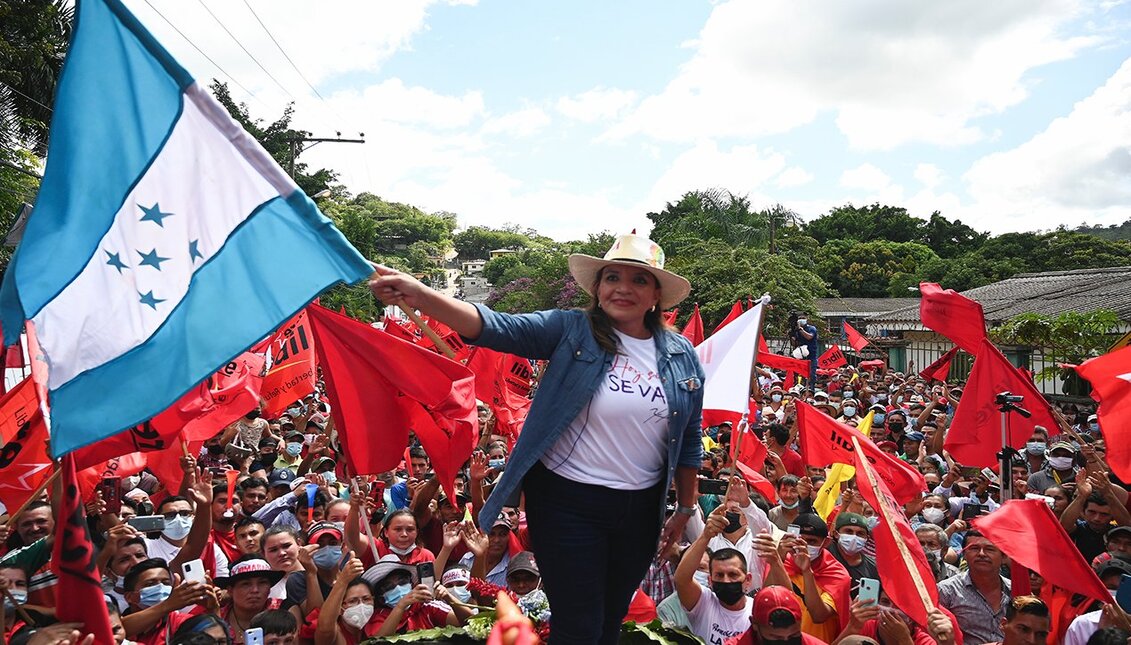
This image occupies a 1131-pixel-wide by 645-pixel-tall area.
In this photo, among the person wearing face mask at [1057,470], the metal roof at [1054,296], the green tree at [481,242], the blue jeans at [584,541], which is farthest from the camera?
the green tree at [481,242]

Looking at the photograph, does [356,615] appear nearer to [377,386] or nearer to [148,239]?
[377,386]

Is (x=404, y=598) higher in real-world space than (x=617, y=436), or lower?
lower

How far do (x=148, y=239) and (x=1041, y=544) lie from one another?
15.9ft

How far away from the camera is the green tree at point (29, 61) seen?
18.0 meters

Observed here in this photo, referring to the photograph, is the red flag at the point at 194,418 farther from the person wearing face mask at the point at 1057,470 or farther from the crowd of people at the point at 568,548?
the person wearing face mask at the point at 1057,470

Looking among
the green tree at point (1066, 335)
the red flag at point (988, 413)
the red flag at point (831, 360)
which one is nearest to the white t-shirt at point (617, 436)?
the red flag at point (988, 413)

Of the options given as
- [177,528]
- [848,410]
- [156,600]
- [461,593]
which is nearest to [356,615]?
[461,593]

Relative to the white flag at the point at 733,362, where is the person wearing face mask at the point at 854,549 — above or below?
below

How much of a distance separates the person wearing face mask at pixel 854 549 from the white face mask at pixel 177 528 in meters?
4.58

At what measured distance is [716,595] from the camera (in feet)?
16.6

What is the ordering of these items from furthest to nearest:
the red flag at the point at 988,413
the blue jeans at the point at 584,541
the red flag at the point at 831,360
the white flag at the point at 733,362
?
the red flag at the point at 831,360 < the red flag at the point at 988,413 < the white flag at the point at 733,362 < the blue jeans at the point at 584,541

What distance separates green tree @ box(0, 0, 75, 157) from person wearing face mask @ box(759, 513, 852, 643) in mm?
16828

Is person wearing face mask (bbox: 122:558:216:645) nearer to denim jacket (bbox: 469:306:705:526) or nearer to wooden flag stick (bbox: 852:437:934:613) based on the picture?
denim jacket (bbox: 469:306:705:526)

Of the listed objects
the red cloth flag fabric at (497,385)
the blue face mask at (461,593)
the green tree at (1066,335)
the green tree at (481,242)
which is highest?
the green tree at (481,242)
